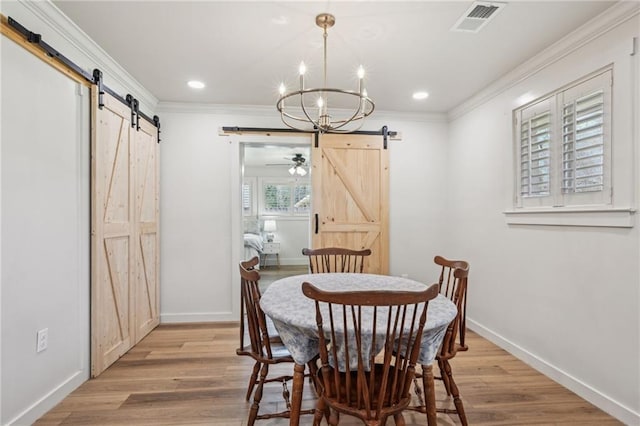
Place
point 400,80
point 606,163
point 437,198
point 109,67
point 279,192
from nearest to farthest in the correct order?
point 606,163, point 109,67, point 400,80, point 437,198, point 279,192

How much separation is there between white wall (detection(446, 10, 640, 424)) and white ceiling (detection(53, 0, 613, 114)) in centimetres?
36

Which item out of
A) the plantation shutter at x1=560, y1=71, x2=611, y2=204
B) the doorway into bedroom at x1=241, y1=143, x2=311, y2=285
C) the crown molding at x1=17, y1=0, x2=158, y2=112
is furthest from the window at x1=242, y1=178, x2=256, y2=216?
the plantation shutter at x1=560, y1=71, x2=611, y2=204

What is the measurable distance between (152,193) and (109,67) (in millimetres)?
1265

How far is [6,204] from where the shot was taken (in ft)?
5.75

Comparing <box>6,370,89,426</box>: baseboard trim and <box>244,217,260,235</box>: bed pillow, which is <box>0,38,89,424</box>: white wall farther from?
<box>244,217,260,235</box>: bed pillow

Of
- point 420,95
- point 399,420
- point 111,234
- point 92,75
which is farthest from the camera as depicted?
point 420,95

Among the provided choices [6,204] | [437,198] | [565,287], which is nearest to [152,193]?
[6,204]

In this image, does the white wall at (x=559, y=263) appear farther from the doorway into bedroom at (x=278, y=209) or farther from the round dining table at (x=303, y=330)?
the doorway into bedroom at (x=278, y=209)

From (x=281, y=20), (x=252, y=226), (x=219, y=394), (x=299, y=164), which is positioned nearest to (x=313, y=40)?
(x=281, y=20)

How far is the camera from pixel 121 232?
2.89 m

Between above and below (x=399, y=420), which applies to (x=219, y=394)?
below

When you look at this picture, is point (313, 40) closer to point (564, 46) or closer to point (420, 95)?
point (420, 95)

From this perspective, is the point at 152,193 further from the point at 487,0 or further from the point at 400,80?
the point at 487,0

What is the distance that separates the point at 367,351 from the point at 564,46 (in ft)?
8.29
